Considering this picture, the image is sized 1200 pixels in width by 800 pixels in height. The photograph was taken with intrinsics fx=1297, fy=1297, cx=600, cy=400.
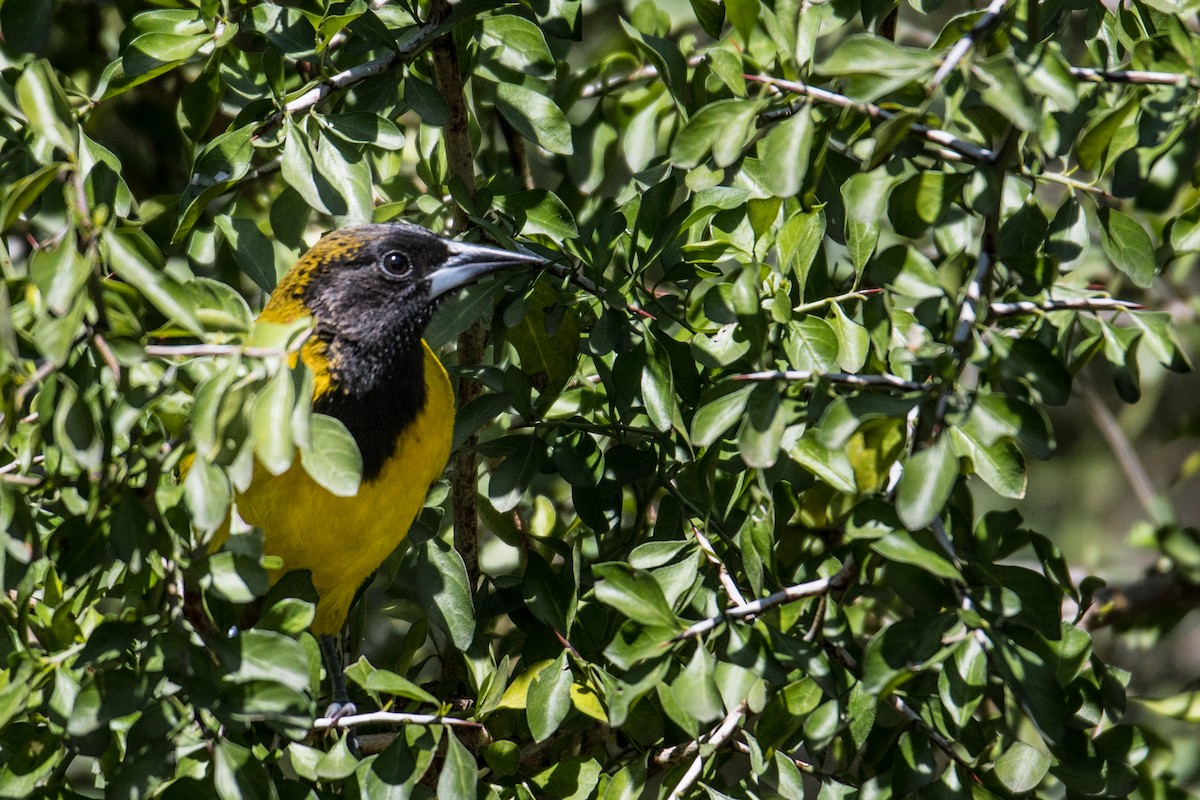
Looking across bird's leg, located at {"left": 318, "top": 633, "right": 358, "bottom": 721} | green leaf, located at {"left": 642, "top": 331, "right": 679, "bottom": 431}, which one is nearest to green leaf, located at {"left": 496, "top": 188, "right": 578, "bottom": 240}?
green leaf, located at {"left": 642, "top": 331, "right": 679, "bottom": 431}

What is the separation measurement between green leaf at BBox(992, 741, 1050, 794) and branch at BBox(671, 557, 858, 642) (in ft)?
1.24

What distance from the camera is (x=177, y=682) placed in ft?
6.23

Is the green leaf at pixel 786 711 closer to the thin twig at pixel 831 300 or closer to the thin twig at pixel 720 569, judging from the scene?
the thin twig at pixel 720 569

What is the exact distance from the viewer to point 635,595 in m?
1.96

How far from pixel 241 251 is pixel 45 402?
3.38 feet

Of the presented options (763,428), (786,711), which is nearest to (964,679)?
(786,711)

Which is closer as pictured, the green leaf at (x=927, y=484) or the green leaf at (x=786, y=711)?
the green leaf at (x=927, y=484)

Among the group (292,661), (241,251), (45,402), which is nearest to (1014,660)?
(292,661)

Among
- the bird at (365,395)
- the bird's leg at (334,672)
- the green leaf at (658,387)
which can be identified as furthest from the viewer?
the bird's leg at (334,672)

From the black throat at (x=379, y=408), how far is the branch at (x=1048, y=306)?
143 centimetres

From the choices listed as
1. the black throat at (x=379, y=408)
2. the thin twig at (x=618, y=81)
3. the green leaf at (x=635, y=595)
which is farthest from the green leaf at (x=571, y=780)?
the thin twig at (x=618, y=81)

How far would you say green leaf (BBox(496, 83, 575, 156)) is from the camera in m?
2.53

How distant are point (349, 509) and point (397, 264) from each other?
67 cm

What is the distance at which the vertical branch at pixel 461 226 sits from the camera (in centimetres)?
259
